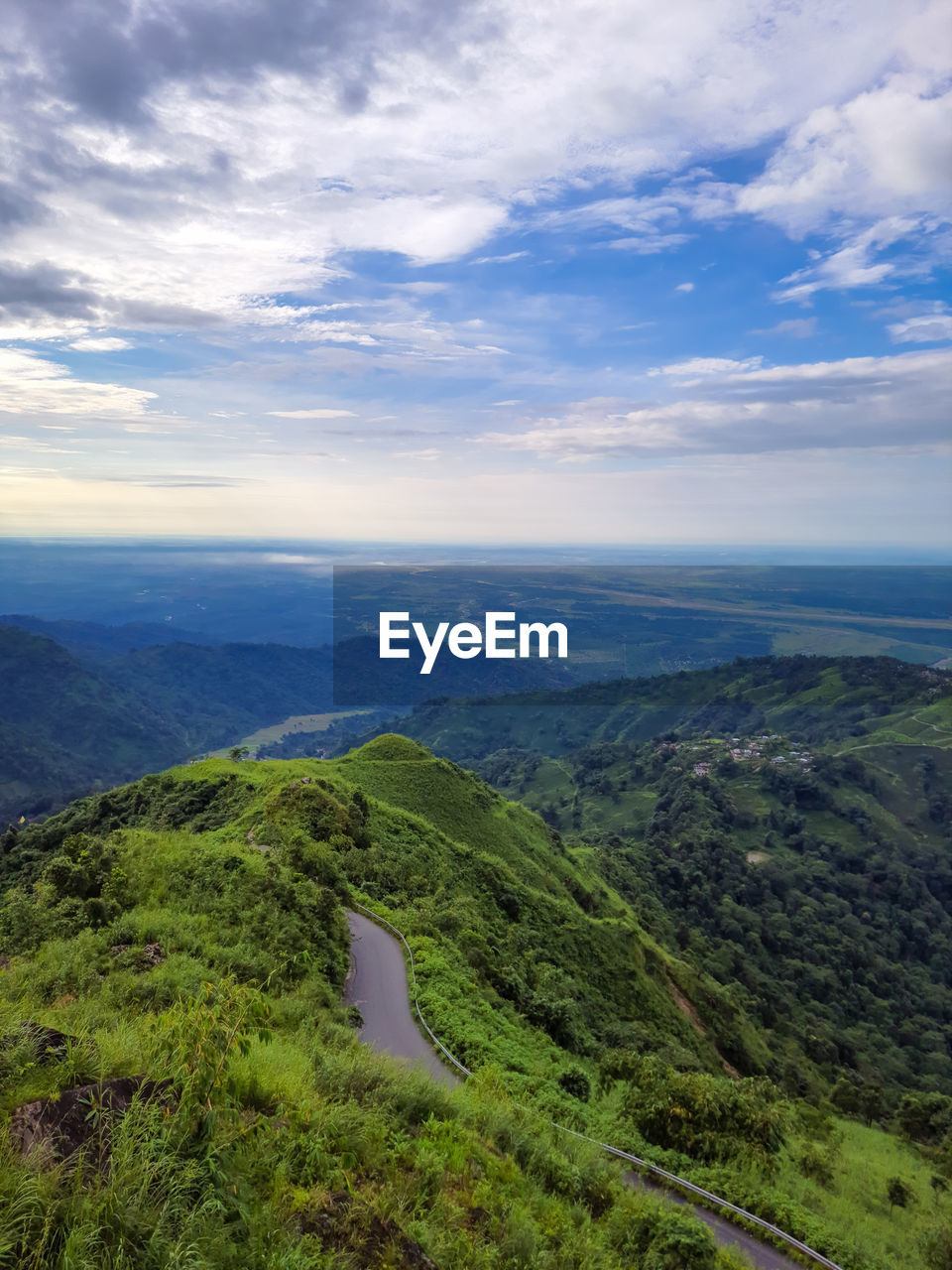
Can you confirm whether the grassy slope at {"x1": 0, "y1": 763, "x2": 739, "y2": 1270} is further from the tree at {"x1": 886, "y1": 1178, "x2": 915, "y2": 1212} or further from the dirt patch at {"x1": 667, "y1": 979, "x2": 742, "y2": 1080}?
the dirt patch at {"x1": 667, "y1": 979, "x2": 742, "y2": 1080}

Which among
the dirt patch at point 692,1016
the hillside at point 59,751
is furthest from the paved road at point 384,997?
the hillside at point 59,751

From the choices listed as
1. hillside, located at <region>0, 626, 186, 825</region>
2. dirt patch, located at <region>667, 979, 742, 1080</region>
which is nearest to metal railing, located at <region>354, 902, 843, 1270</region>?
dirt patch, located at <region>667, 979, 742, 1080</region>

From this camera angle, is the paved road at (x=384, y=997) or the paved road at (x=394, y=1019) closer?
the paved road at (x=394, y=1019)

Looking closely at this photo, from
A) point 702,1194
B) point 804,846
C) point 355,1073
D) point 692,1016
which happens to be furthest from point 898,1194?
point 804,846

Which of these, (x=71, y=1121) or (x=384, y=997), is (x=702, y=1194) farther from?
(x=71, y=1121)

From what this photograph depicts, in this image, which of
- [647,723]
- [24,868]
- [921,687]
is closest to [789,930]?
[24,868]

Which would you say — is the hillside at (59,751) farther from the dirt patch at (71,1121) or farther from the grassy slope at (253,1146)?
the dirt patch at (71,1121)
